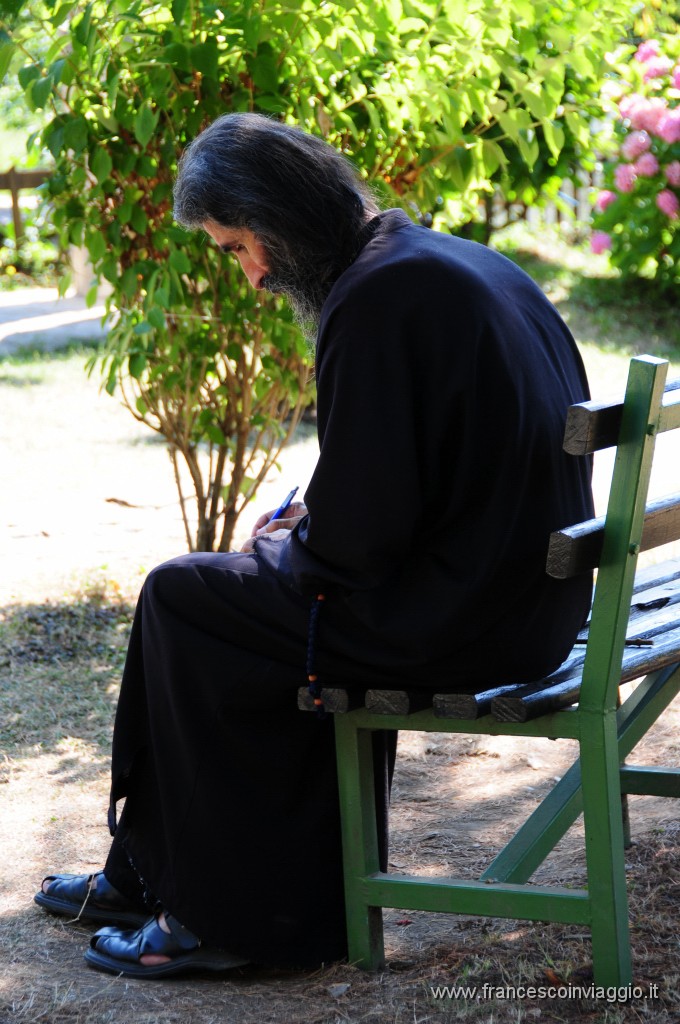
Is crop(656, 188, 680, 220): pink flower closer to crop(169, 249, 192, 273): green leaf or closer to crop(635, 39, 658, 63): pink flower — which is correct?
crop(635, 39, 658, 63): pink flower

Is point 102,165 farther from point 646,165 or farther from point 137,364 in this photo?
point 646,165

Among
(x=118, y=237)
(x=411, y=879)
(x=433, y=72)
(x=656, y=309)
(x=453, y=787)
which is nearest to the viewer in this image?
(x=411, y=879)

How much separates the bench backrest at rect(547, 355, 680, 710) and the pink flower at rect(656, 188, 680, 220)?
802 cm

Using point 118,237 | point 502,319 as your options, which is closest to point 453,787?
point 502,319

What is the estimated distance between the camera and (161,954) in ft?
7.48

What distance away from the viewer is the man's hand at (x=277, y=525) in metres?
2.33

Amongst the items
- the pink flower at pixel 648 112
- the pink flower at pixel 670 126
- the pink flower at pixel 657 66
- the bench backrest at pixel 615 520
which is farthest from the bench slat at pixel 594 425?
the pink flower at pixel 648 112

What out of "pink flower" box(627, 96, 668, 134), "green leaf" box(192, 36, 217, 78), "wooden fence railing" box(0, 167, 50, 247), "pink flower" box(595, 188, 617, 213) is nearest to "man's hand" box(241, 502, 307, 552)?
"green leaf" box(192, 36, 217, 78)

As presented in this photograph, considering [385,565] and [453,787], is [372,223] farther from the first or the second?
[453,787]

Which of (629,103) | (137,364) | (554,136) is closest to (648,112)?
(629,103)

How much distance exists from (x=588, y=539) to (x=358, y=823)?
2.19ft

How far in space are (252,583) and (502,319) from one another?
0.62 meters

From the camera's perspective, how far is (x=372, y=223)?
2229 mm

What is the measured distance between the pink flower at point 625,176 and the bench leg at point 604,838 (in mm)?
8635
